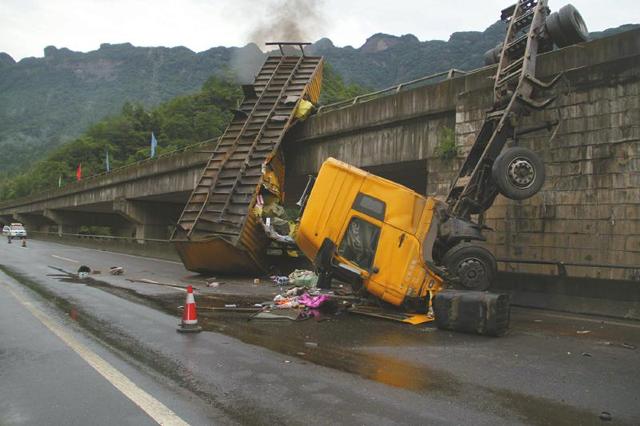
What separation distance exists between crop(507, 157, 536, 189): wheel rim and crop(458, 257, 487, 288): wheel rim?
149 cm

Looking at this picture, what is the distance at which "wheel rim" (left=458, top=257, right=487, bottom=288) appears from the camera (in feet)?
27.8

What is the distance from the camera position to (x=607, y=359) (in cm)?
584

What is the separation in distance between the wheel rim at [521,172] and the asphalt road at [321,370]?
2.25m

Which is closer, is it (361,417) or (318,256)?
(361,417)

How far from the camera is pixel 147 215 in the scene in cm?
3481

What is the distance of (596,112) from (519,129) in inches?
52.4

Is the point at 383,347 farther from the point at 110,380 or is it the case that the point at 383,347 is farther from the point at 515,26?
the point at 515,26

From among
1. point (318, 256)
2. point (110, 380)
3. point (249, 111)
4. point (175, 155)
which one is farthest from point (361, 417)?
point (175, 155)

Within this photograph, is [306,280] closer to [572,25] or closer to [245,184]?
[245,184]

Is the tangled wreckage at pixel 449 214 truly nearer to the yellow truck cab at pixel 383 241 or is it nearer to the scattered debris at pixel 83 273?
the yellow truck cab at pixel 383 241

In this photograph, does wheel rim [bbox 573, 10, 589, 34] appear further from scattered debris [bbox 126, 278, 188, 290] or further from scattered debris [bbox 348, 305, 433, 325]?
scattered debris [bbox 126, 278, 188, 290]

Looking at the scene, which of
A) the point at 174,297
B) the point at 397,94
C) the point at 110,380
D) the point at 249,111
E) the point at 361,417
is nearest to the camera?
the point at 361,417

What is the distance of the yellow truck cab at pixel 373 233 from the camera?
8.09m

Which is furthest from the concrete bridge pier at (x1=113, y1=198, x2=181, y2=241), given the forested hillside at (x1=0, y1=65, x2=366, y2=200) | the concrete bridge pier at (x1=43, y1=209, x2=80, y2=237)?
the concrete bridge pier at (x1=43, y1=209, x2=80, y2=237)
